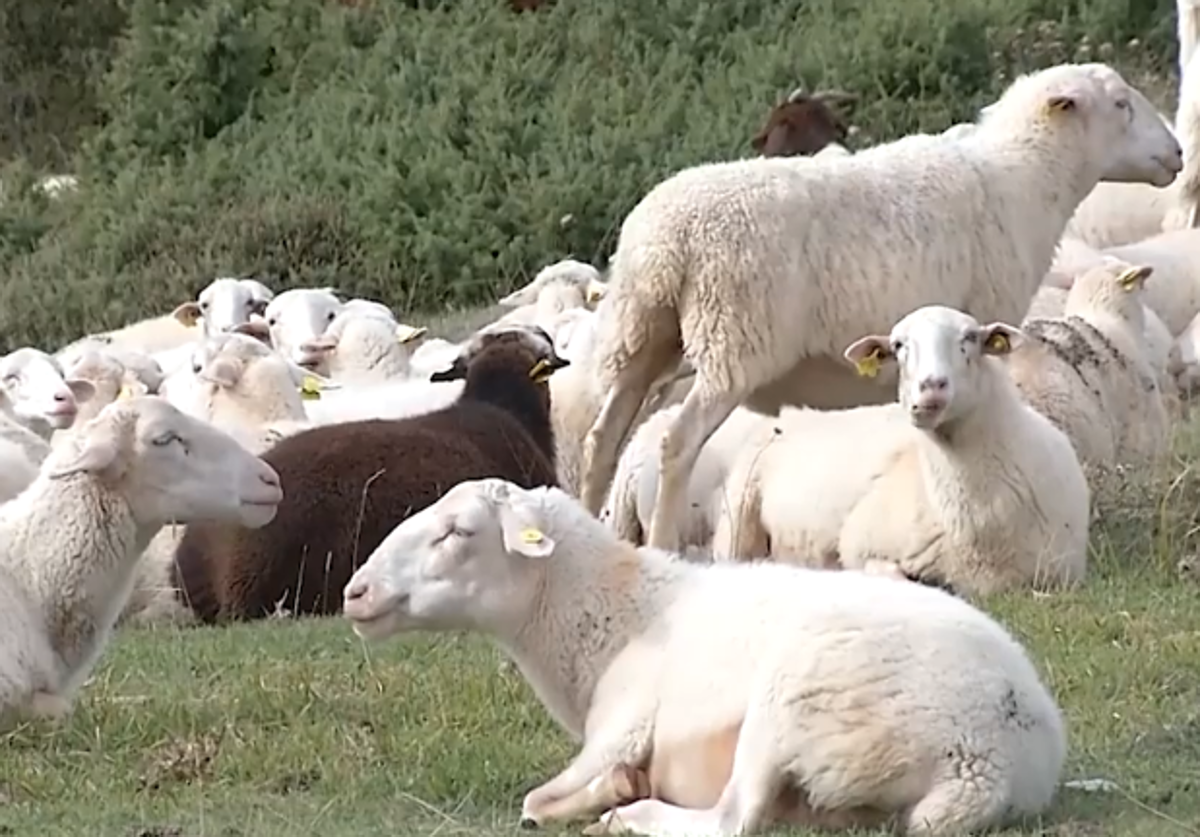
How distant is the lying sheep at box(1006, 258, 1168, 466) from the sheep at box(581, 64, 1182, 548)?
Result: 3.03 feet

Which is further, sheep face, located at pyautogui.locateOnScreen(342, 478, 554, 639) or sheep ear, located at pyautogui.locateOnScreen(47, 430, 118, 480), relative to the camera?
sheep ear, located at pyautogui.locateOnScreen(47, 430, 118, 480)

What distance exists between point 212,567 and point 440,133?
12.9 m

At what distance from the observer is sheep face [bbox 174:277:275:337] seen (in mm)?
15734

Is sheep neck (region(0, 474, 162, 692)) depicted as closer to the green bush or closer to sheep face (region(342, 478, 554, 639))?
sheep face (region(342, 478, 554, 639))

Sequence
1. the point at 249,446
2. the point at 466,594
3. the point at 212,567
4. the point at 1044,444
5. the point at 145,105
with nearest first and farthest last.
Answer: the point at 466,594, the point at 1044,444, the point at 212,567, the point at 249,446, the point at 145,105

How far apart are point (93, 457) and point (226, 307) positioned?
8723mm

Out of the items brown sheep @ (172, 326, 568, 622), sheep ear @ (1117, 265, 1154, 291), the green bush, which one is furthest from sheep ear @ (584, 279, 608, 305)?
the green bush

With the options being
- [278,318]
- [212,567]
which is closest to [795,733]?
[212,567]

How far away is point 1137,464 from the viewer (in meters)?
11.2

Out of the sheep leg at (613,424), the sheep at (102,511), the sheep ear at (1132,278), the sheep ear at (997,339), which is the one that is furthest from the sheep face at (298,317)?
the sheep at (102,511)

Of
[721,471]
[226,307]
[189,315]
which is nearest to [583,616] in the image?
[721,471]

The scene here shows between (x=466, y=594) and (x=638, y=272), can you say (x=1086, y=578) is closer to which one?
(x=638, y=272)

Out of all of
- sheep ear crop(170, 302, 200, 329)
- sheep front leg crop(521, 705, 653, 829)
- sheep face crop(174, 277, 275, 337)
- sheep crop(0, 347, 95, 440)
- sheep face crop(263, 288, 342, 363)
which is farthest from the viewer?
sheep ear crop(170, 302, 200, 329)

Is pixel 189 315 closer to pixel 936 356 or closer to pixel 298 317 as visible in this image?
pixel 298 317
